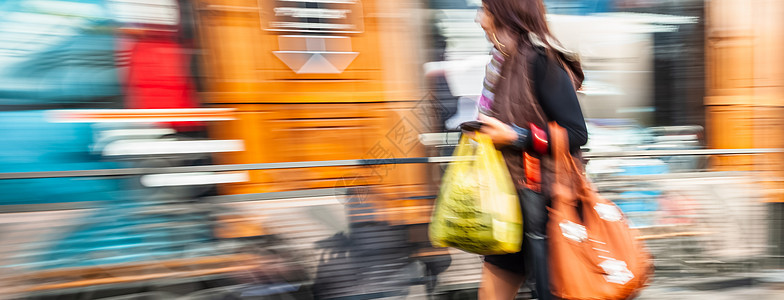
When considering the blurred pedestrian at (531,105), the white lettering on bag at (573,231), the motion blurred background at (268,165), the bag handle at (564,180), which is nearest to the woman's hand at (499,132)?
the blurred pedestrian at (531,105)

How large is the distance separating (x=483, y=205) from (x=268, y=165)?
47.8 inches

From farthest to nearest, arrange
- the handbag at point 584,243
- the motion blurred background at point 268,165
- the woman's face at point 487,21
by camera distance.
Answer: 1. the motion blurred background at point 268,165
2. the woman's face at point 487,21
3. the handbag at point 584,243

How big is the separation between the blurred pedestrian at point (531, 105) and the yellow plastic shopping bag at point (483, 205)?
0.05 meters

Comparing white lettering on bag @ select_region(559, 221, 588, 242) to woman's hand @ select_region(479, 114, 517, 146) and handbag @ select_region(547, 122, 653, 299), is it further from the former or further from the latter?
woman's hand @ select_region(479, 114, 517, 146)

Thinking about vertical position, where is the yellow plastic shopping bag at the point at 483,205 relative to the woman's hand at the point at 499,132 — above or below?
below

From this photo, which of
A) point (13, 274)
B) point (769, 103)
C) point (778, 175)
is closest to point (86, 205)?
point (13, 274)

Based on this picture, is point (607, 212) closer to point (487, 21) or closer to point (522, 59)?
point (522, 59)

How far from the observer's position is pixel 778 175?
3.68 m

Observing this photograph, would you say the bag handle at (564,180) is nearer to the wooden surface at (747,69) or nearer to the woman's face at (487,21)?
the woman's face at (487,21)

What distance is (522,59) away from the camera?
1.58 metres

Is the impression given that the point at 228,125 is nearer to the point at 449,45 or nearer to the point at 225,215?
the point at 225,215

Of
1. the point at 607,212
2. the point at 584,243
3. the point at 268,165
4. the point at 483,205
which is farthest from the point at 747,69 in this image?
the point at 268,165

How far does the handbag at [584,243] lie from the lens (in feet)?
4.95

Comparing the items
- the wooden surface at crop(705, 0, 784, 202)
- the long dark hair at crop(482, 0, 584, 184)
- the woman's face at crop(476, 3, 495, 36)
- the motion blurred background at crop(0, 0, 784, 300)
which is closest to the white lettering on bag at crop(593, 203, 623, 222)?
the long dark hair at crop(482, 0, 584, 184)
